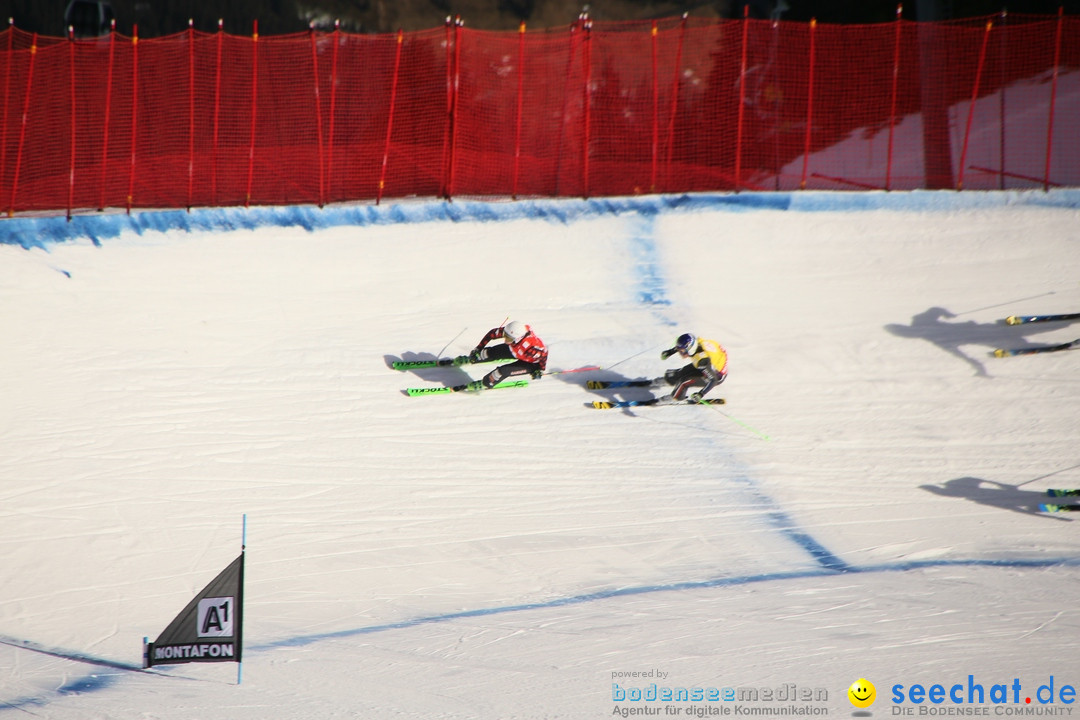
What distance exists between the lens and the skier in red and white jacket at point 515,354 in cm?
1103

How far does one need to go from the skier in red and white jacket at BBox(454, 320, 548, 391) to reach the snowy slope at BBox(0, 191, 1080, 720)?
1.05ft

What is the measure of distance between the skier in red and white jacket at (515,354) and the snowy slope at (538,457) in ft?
1.05

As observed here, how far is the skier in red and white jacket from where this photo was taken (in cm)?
1103

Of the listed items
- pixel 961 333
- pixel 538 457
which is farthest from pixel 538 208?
pixel 961 333

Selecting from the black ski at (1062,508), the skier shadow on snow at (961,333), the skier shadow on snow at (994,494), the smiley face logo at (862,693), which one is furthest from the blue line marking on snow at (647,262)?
the smiley face logo at (862,693)

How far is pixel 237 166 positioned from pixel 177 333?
2.81m

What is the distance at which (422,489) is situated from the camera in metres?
10.1

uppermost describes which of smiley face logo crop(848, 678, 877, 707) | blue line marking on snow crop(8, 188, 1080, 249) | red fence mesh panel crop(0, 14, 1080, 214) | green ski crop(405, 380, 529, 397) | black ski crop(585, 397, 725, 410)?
red fence mesh panel crop(0, 14, 1080, 214)

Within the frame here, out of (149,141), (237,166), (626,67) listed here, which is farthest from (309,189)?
(626,67)

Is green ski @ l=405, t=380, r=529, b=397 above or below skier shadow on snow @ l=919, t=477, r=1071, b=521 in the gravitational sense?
above

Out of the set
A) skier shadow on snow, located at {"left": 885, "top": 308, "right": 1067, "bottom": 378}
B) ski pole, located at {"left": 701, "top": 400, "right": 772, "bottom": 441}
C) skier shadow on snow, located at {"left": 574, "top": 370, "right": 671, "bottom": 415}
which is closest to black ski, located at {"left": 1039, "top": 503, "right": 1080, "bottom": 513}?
skier shadow on snow, located at {"left": 885, "top": 308, "right": 1067, "bottom": 378}

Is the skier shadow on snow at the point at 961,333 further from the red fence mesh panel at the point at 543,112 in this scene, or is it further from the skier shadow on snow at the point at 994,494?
the red fence mesh panel at the point at 543,112

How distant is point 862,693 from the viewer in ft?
24.7

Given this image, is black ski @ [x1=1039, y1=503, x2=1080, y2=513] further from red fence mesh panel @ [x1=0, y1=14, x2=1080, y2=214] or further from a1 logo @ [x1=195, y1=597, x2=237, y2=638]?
a1 logo @ [x1=195, y1=597, x2=237, y2=638]
